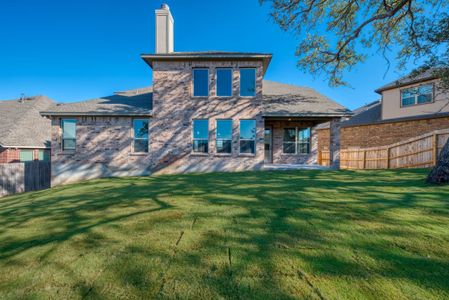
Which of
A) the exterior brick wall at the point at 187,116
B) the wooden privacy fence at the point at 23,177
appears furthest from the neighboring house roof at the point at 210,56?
the wooden privacy fence at the point at 23,177

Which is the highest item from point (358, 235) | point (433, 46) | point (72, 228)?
point (433, 46)

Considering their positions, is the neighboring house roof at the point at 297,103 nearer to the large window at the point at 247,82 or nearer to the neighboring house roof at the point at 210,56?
the large window at the point at 247,82

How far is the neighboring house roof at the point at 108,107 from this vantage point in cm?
1191

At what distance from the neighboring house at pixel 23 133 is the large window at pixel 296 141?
66.0 ft

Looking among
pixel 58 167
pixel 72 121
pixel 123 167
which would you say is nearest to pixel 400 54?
pixel 123 167

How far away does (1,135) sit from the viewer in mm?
18078

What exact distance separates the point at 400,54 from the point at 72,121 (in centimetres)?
1667

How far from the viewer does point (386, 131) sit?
15.4 metres

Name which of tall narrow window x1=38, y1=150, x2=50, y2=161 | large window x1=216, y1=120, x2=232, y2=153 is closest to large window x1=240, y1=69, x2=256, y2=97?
large window x1=216, y1=120, x2=232, y2=153

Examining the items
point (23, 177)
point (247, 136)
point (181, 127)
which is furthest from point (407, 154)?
point (23, 177)

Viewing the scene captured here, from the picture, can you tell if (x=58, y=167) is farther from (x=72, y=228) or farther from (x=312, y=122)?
(x=312, y=122)

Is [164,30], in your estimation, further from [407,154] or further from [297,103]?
[407,154]

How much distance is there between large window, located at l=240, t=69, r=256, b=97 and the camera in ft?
40.2

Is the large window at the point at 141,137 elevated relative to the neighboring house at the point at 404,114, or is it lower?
lower
